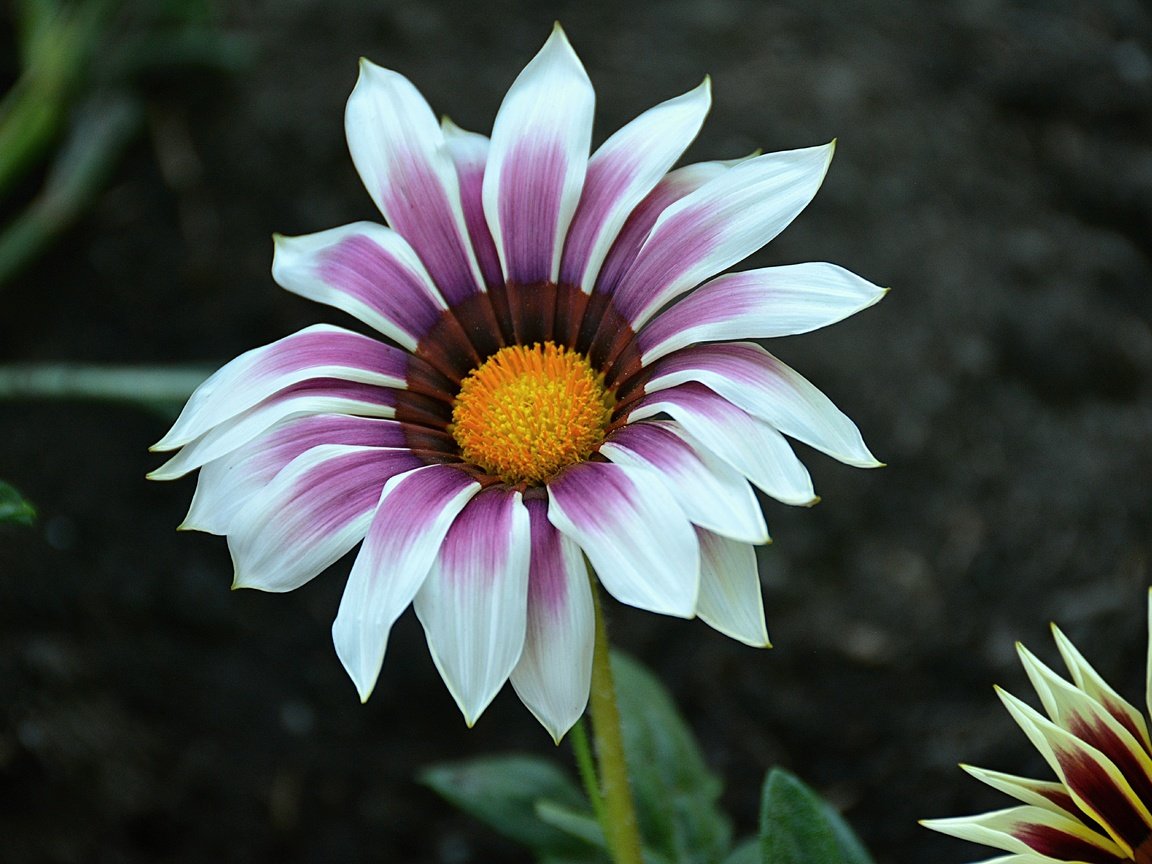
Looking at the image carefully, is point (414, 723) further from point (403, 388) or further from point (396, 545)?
point (396, 545)

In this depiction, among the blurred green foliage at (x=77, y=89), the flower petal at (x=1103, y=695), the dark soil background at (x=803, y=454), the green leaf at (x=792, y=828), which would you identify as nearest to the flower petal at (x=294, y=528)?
the green leaf at (x=792, y=828)

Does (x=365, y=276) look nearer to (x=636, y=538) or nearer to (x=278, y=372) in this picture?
(x=278, y=372)

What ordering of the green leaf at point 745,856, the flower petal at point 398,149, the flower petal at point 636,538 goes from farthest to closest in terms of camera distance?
the green leaf at point 745,856
the flower petal at point 398,149
the flower petal at point 636,538

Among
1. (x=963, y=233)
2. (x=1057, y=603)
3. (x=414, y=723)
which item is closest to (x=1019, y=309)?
(x=963, y=233)

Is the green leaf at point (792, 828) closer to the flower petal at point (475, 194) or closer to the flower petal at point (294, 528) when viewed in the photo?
the flower petal at point (294, 528)

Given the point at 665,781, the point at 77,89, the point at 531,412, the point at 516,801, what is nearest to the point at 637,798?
the point at 665,781

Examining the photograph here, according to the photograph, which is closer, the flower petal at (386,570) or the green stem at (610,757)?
the flower petal at (386,570)
